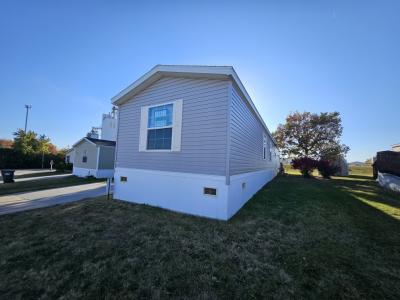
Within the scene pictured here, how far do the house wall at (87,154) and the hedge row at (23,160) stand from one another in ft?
28.8

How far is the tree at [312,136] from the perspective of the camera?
2353 cm

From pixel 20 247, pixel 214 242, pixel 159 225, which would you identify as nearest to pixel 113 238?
pixel 159 225

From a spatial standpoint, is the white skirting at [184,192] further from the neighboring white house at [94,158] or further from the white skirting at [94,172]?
the neighboring white house at [94,158]

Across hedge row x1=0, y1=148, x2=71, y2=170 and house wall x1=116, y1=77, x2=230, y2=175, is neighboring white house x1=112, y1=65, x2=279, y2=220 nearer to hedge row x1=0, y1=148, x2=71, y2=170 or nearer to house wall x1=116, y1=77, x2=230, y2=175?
house wall x1=116, y1=77, x2=230, y2=175

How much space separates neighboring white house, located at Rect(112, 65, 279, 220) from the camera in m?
4.99

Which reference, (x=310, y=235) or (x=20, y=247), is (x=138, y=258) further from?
(x=310, y=235)

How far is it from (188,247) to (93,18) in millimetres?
10001

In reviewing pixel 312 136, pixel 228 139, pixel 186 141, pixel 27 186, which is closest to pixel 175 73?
pixel 186 141

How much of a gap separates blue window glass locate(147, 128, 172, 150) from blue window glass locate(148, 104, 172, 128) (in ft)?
0.71

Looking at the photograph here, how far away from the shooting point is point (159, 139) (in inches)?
248

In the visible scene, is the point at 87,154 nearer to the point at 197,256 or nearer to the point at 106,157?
the point at 106,157

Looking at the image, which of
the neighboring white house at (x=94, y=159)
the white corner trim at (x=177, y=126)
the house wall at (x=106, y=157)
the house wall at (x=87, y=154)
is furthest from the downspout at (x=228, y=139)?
the house wall at (x=87, y=154)

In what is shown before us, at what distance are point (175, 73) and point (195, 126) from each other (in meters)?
1.94

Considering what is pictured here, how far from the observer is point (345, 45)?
824 cm
